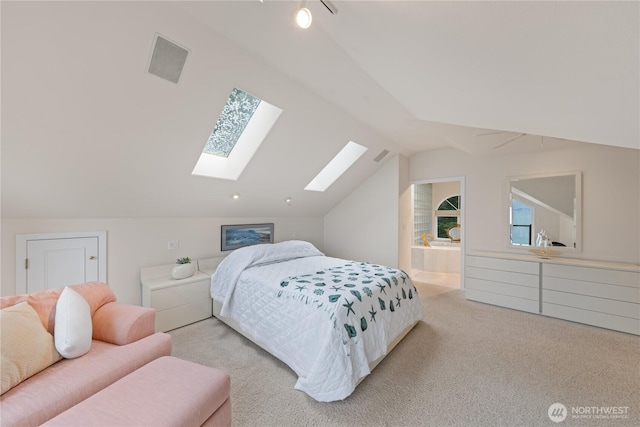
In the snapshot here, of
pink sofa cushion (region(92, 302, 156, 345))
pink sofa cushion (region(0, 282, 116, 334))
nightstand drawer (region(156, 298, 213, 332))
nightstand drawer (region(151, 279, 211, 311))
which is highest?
pink sofa cushion (region(0, 282, 116, 334))

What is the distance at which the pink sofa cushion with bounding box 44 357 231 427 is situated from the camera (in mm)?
1089

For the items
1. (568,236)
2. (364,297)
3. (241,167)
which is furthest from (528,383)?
(241,167)

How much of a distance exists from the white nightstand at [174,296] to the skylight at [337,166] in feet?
7.22

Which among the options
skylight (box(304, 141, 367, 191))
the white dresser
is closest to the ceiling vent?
skylight (box(304, 141, 367, 191))

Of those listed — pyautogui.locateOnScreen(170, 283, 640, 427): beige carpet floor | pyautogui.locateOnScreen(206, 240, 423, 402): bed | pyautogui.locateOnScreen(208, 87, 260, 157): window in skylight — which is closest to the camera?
pyautogui.locateOnScreen(170, 283, 640, 427): beige carpet floor

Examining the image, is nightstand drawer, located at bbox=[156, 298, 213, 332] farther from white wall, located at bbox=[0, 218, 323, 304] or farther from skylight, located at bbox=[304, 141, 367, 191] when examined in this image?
skylight, located at bbox=[304, 141, 367, 191]

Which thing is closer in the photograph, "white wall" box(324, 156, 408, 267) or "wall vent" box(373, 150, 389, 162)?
"wall vent" box(373, 150, 389, 162)

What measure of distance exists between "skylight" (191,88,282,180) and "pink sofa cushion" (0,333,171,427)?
1865 millimetres

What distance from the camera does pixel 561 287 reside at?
3.13m

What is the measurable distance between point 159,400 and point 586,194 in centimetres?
497

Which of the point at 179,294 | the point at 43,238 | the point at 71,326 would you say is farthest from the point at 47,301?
the point at 179,294

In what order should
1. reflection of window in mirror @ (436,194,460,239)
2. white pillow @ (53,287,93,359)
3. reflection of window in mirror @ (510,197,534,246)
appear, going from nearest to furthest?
white pillow @ (53,287,93,359)
reflection of window in mirror @ (510,197,534,246)
reflection of window in mirror @ (436,194,460,239)

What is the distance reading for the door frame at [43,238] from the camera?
228 cm

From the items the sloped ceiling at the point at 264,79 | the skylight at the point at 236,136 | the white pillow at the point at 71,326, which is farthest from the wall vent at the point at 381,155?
the white pillow at the point at 71,326
